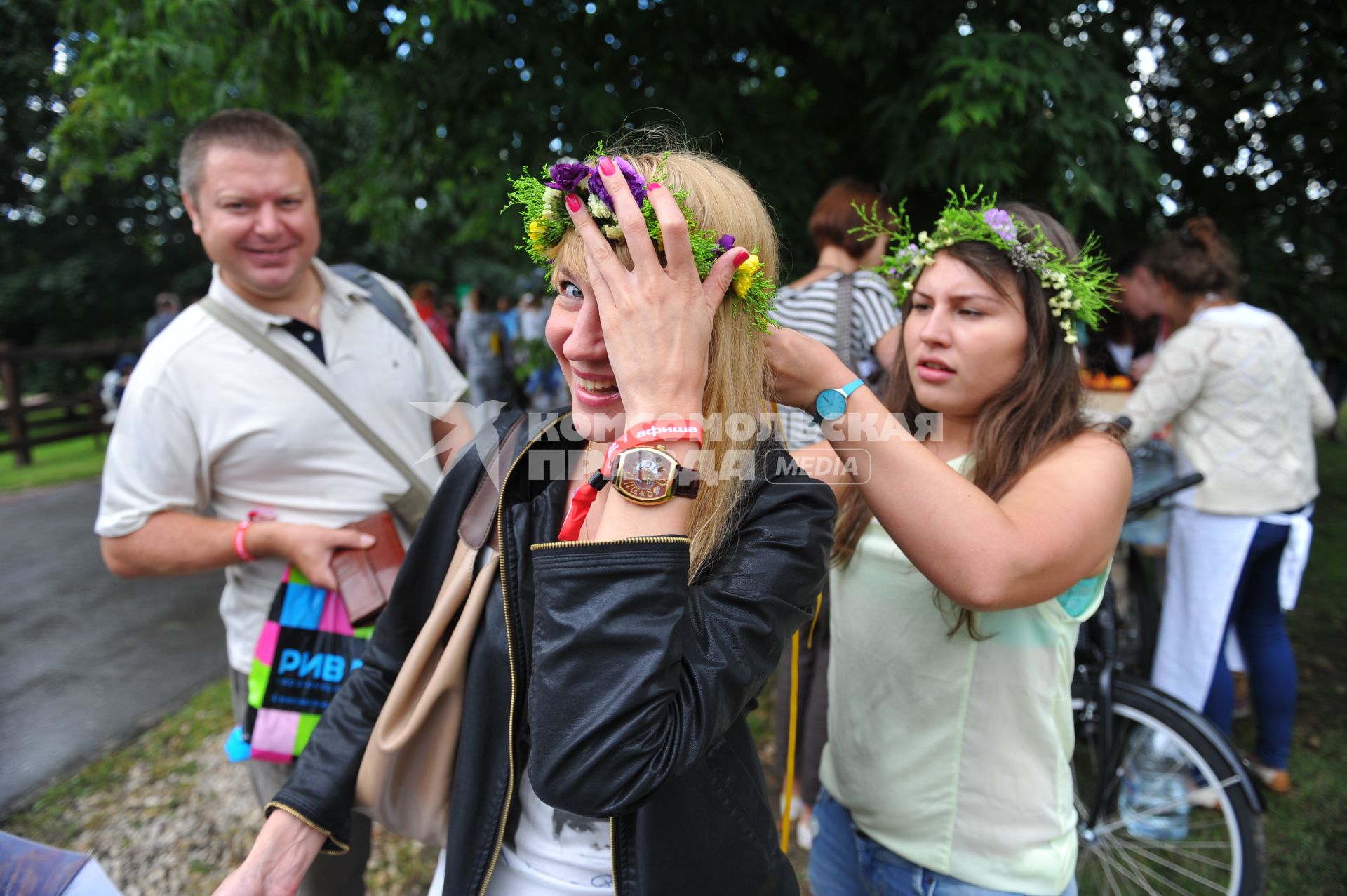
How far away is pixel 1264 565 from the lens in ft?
11.1

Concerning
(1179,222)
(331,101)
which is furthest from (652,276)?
(331,101)

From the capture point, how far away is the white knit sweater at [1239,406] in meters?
3.20

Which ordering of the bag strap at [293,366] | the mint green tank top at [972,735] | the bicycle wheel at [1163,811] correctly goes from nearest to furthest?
the mint green tank top at [972,735]
the bag strap at [293,366]
the bicycle wheel at [1163,811]

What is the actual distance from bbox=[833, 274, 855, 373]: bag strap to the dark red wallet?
6.00ft

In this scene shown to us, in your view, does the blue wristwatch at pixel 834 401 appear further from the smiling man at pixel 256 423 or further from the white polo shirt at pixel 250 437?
the white polo shirt at pixel 250 437

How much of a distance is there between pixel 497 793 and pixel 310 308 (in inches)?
64.6

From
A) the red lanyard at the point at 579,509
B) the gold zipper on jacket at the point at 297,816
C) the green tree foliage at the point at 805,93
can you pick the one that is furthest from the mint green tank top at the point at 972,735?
the green tree foliage at the point at 805,93

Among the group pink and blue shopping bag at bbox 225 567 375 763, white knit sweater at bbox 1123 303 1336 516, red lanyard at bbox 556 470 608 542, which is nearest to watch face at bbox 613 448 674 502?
red lanyard at bbox 556 470 608 542

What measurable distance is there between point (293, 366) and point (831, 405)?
1583 mm

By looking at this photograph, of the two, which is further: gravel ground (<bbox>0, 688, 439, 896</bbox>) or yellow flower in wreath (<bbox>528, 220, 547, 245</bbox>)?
gravel ground (<bbox>0, 688, 439, 896</bbox>)

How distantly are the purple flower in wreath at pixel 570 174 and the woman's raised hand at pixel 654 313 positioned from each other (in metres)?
0.08

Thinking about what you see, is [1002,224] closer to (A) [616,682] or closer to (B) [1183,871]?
(A) [616,682]

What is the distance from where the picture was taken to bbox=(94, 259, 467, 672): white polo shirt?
205cm

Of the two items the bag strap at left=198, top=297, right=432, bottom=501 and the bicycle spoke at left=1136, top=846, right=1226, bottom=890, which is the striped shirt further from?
the bicycle spoke at left=1136, top=846, right=1226, bottom=890
